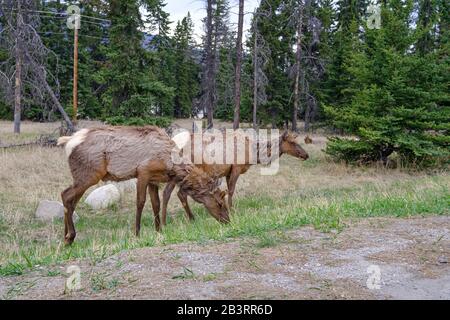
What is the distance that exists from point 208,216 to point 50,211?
342 cm

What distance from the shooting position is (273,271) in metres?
4.18

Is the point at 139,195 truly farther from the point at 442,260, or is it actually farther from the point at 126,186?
the point at 442,260

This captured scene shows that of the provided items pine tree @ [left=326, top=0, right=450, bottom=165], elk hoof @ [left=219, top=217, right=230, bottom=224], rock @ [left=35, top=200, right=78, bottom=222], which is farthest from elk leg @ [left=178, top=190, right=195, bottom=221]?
pine tree @ [left=326, top=0, right=450, bottom=165]

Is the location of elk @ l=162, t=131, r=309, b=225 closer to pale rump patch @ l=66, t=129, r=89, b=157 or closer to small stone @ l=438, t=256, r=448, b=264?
pale rump patch @ l=66, t=129, r=89, b=157

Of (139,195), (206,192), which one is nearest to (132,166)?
(139,195)

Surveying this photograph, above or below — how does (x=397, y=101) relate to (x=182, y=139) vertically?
above

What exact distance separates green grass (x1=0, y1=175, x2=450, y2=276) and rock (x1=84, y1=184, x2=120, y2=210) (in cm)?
23

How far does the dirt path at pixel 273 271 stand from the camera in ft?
12.1

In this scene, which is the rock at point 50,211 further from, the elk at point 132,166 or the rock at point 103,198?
the elk at point 132,166

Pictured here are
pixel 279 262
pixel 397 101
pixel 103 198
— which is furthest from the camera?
pixel 397 101

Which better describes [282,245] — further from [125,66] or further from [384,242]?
[125,66]

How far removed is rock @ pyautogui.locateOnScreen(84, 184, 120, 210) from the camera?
10367mm

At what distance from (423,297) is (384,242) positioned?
5.34 ft

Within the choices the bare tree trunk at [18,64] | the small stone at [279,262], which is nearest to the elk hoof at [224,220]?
the small stone at [279,262]
